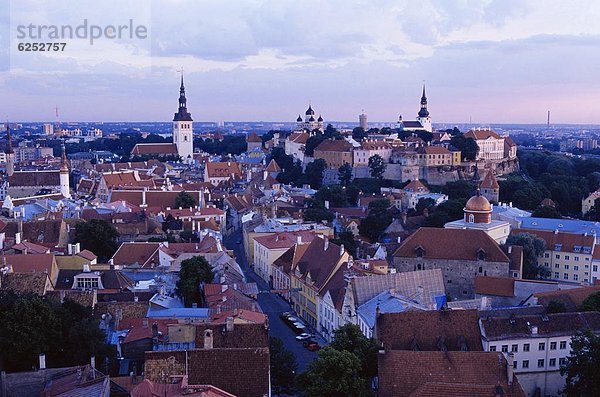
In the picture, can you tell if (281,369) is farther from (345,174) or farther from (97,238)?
(345,174)

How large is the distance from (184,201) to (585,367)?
48.7 metres

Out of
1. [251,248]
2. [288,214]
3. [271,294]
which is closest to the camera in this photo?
[271,294]

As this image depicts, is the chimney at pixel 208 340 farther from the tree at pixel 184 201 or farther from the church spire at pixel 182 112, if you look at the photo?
the church spire at pixel 182 112

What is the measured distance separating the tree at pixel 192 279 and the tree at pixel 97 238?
1267cm

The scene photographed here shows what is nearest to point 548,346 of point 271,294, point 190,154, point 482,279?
point 482,279

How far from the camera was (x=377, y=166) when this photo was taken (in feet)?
295

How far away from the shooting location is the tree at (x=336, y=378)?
22.4 m

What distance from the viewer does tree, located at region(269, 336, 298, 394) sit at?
1008 inches

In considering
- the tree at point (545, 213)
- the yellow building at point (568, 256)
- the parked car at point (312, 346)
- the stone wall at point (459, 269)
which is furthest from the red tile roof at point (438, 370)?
the tree at point (545, 213)

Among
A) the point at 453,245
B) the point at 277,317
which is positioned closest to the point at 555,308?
the point at 453,245

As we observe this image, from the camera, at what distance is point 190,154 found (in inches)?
5310

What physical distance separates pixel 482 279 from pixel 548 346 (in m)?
10.5

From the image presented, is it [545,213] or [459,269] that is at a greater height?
[545,213]

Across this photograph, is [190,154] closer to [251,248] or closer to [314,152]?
[314,152]
